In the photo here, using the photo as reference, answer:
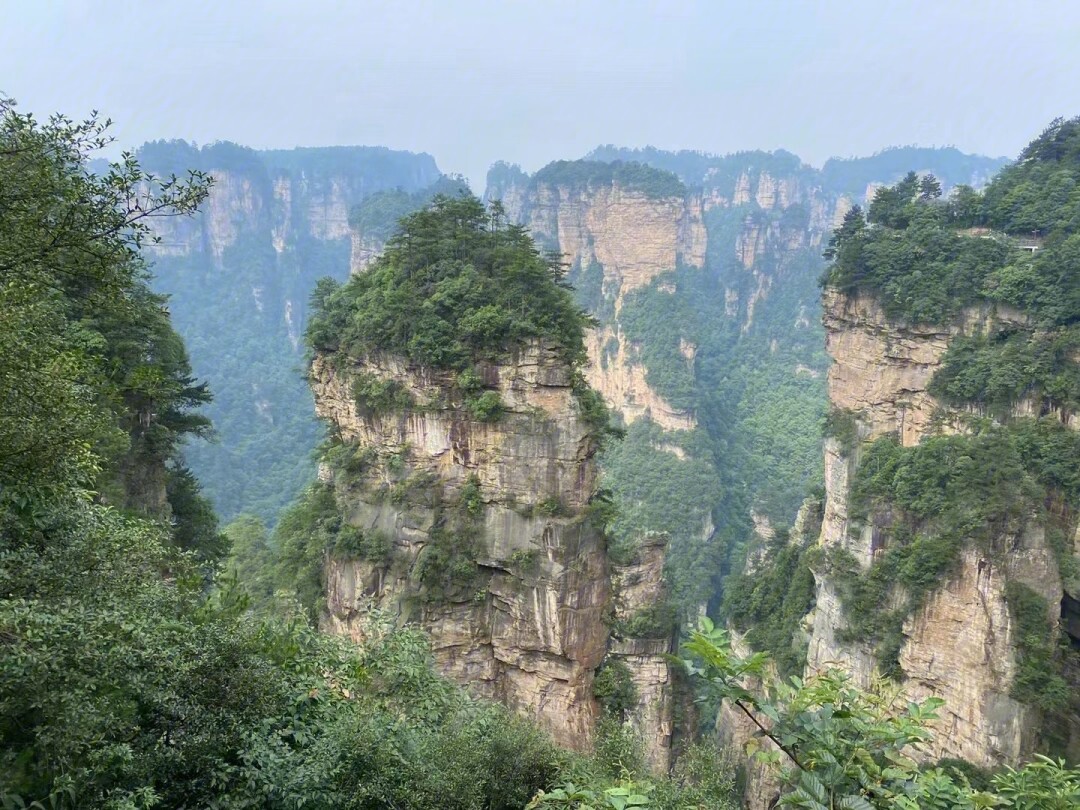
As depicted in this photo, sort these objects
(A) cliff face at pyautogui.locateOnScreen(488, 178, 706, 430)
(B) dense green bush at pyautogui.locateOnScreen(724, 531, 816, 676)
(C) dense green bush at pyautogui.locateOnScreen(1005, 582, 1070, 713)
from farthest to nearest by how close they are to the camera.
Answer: (A) cliff face at pyautogui.locateOnScreen(488, 178, 706, 430) → (B) dense green bush at pyautogui.locateOnScreen(724, 531, 816, 676) → (C) dense green bush at pyautogui.locateOnScreen(1005, 582, 1070, 713)

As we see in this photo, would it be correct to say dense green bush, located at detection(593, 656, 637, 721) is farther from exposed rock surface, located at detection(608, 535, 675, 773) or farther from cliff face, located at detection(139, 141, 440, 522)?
cliff face, located at detection(139, 141, 440, 522)

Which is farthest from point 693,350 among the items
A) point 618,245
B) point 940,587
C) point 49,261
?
point 49,261

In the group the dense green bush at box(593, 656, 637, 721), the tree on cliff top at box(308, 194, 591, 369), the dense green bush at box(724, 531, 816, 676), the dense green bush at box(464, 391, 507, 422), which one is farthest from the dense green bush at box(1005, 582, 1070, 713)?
the dense green bush at box(464, 391, 507, 422)

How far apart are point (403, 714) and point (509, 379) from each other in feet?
27.2

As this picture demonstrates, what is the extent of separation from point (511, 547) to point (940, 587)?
34.4 feet

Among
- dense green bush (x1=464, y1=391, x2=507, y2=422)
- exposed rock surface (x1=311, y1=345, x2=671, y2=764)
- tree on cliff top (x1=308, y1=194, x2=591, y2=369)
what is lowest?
exposed rock surface (x1=311, y1=345, x2=671, y2=764)

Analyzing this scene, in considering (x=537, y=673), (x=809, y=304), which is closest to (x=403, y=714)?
(x=537, y=673)

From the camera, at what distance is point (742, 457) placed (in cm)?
5372

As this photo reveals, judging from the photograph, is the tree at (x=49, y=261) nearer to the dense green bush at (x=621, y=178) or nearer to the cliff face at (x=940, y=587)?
the cliff face at (x=940, y=587)

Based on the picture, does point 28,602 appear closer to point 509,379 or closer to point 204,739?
point 204,739

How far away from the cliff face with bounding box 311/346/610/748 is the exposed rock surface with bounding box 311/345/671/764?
0.02 m

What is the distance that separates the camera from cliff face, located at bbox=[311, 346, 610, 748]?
13.6 meters

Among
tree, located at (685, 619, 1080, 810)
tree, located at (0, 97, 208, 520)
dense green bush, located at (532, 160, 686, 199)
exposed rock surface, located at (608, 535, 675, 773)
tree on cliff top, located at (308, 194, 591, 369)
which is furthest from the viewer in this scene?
dense green bush, located at (532, 160, 686, 199)

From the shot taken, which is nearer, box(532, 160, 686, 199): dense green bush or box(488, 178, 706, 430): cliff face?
box(488, 178, 706, 430): cliff face
